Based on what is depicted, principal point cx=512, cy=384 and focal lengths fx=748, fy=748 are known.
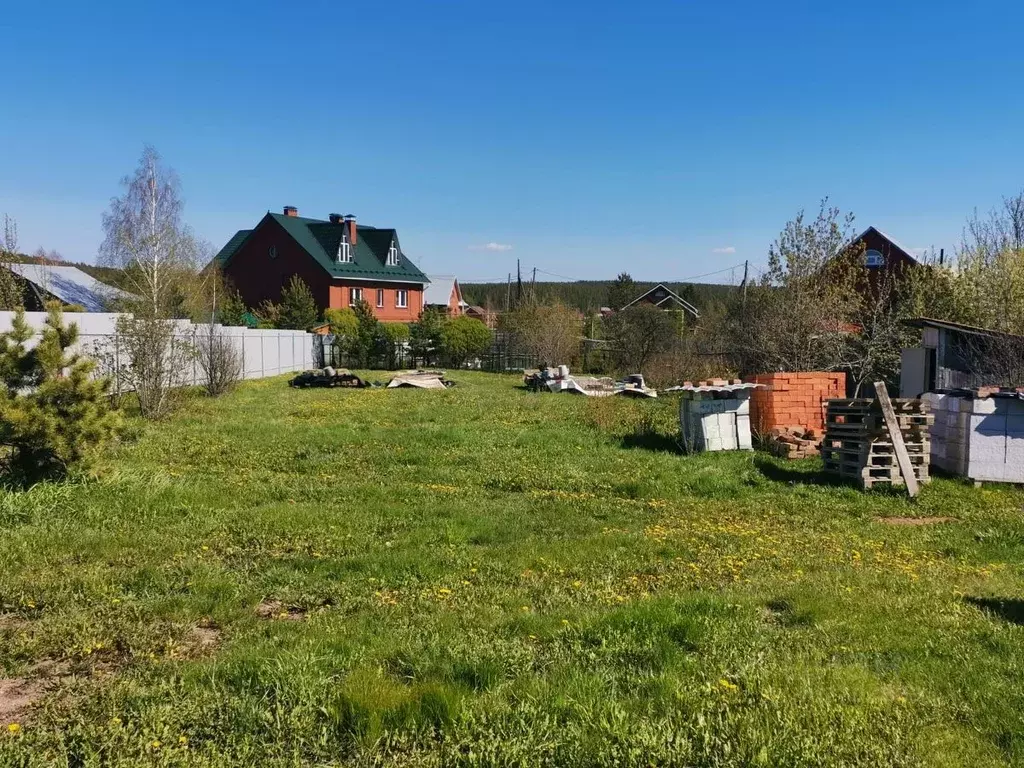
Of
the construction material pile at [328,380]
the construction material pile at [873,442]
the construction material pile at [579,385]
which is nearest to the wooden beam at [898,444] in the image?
the construction material pile at [873,442]

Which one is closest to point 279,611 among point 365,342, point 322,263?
point 365,342

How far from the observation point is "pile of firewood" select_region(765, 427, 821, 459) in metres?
12.3

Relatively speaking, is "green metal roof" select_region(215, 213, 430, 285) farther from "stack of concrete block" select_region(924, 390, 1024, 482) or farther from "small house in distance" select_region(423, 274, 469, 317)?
"stack of concrete block" select_region(924, 390, 1024, 482)

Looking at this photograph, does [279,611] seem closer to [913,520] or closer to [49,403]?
[49,403]

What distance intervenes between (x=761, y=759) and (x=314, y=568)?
4.05m

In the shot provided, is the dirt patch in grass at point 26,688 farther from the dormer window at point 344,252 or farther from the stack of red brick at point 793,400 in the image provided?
the dormer window at point 344,252

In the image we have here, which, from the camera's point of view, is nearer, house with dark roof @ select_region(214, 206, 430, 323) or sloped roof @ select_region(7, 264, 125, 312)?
sloped roof @ select_region(7, 264, 125, 312)

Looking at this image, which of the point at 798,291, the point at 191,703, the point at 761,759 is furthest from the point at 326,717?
the point at 798,291

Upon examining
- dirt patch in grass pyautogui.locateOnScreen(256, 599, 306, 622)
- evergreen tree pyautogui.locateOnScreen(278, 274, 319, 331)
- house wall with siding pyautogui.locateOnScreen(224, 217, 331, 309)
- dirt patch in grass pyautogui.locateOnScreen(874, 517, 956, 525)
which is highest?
house wall with siding pyautogui.locateOnScreen(224, 217, 331, 309)

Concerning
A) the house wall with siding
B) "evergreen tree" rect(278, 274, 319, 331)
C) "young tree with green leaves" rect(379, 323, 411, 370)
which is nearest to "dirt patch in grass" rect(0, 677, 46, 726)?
"young tree with green leaves" rect(379, 323, 411, 370)

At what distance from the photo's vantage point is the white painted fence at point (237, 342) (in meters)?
17.6

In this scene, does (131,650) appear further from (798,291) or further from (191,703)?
(798,291)

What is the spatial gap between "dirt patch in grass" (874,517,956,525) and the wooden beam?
760mm

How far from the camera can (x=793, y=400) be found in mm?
13359
